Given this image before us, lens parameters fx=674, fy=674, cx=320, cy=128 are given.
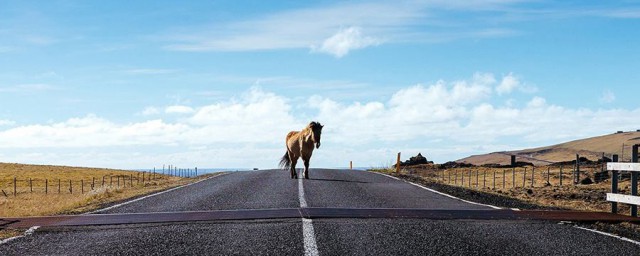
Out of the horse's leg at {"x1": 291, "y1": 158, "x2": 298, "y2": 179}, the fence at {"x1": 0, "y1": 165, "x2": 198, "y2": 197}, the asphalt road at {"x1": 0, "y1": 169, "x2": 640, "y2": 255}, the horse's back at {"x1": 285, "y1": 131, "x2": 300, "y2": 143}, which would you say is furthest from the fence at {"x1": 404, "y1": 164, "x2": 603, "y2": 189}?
the asphalt road at {"x1": 0, "y1": 169, "x2": 640, "y2": 255}

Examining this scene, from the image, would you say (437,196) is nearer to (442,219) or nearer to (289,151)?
(442,219)

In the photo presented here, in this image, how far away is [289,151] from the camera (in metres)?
29.4

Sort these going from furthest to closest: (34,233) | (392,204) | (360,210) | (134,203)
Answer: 1. (134,203)
2. (392,204)
3. (360,210)
4. (34,233)

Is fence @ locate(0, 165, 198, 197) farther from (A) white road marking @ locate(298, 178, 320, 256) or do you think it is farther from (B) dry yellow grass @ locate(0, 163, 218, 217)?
(A) white road marking @ locate(298, 178, 320, 256)

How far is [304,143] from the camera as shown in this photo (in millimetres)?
27016

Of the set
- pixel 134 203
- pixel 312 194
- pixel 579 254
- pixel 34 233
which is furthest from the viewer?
pixel 312 194

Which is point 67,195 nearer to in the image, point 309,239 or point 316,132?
point 316,132

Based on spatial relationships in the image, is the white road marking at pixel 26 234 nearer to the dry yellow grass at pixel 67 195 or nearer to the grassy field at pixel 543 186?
the dry yellow grass at pixel 67 195

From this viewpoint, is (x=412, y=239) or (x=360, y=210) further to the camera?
(x=360, y=210)

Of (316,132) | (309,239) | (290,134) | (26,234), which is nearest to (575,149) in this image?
(290,134)

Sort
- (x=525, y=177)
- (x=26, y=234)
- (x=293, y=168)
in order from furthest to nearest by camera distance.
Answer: (x=525, y=177) < (x=293, y=168) < (x=26, y=234)

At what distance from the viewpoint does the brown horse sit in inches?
1012

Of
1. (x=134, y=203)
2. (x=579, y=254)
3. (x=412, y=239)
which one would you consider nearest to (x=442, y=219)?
(x=412, y=239)

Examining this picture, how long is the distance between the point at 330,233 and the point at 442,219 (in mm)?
2898
